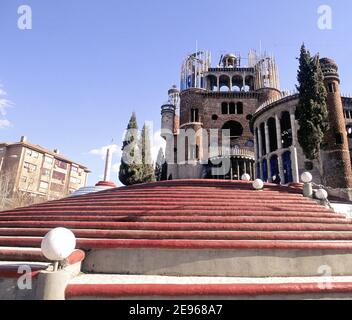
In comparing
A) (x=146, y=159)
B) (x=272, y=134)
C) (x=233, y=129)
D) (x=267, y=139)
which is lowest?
(x=146, y=159)

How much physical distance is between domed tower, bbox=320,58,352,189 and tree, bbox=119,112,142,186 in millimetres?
21535

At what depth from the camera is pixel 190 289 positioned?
4312 millimetres

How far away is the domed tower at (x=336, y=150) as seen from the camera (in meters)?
20.8

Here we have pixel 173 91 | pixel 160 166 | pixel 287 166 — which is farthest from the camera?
pixel 173 91

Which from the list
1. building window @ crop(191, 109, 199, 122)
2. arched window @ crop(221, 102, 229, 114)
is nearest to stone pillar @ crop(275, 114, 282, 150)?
arched window @ crop(221, 102, 229, 114)

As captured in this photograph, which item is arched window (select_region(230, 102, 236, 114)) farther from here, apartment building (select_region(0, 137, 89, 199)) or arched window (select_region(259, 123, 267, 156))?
apartment building (select_region(0, 137, 89, 199))

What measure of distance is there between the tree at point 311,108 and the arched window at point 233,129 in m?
18.8

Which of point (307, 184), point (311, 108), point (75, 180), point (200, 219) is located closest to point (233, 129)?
point (311, 108)

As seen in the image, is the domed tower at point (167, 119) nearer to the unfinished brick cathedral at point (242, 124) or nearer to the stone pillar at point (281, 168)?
the unfinished brick cathedral at point (242, 124)

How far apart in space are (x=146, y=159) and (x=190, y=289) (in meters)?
31.9

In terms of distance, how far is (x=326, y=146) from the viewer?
2152cm

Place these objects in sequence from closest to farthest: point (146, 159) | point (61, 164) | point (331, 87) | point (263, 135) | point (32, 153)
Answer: point (331, 87), point (263, 135), point (146, 159), point (32, 153), point (61, 164)

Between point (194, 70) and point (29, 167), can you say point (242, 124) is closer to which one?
point (194, 70)
